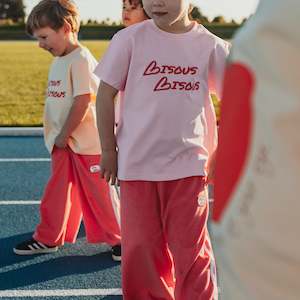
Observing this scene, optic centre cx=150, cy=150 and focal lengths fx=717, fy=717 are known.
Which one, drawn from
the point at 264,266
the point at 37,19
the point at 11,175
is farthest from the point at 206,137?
the point at 11,175

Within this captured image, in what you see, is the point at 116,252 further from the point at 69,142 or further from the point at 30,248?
the point at 69,142

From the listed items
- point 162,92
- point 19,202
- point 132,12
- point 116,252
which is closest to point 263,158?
point 162,92

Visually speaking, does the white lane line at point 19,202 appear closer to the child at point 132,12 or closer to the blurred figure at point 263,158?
the child at point 132,12

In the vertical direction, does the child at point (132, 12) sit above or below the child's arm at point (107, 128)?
above

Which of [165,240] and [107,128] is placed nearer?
[107,128]

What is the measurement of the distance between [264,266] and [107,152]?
2.10 meters

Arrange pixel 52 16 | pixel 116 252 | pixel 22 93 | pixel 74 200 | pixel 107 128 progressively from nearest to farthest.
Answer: pixel 107 128
pixel 52 16
pixel 116 252
pixel 74 200
pixel 22 93

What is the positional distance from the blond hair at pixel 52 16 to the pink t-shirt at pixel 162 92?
1.33 metres

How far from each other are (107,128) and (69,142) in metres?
1.40

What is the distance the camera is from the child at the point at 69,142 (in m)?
4.11

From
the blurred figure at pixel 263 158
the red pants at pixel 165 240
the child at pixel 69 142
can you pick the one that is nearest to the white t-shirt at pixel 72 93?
the child at pixel 69 142

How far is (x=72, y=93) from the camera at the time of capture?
4.12 m

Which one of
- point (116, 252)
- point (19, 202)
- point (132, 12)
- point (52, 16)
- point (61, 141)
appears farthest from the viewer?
point (19, 202)

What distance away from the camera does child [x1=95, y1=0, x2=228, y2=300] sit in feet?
9.19
